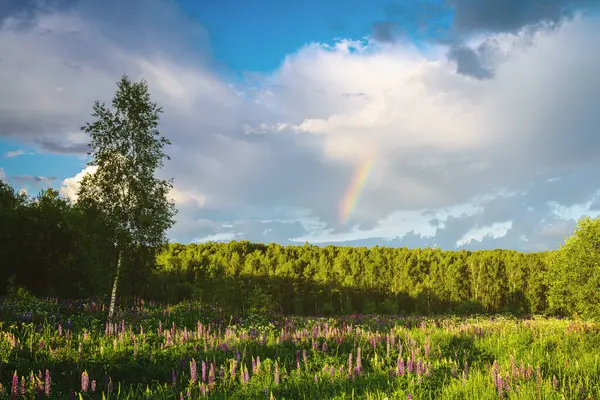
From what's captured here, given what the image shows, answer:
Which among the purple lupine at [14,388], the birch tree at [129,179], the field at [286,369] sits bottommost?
the field at [286,369]

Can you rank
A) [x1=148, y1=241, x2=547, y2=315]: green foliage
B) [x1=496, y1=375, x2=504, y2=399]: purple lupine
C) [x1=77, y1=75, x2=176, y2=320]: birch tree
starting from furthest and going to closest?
[x1=148, y1=241, x2=547, y2=315]: green foliage < [x1=77, y1=75, x2=176, y2=320]: birch tree < [x1=496, y1=375, x2=504, y2=399]: purple lupine

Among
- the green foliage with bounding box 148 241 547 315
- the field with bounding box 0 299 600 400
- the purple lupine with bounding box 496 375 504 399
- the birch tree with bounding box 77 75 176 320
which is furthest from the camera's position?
the green foliage with bounding box 148 241 547 315

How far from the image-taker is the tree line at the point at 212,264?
1653 centimetres

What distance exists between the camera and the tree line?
1653 cm

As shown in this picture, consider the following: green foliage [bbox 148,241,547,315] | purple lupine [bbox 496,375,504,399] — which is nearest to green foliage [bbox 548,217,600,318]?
purple lupine [bbox 496,375,504,399]

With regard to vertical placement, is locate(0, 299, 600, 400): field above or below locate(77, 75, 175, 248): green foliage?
below

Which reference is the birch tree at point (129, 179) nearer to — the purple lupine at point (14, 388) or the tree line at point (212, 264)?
the tree line at point (212, 264)

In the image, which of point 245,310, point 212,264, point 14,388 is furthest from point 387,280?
point 14,388

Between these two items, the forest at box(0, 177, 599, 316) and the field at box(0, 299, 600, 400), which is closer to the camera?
the field at box(0, 299, 600, 400)

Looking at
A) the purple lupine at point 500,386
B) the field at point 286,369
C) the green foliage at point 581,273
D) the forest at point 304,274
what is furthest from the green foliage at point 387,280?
the purple lupine at point 500,386

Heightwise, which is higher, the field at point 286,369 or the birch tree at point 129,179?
the birch tree at point 129,179

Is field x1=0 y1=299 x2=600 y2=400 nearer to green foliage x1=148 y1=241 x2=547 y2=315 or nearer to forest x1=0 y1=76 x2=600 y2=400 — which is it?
forest x1=0 y1=76 x2=600 y2=400

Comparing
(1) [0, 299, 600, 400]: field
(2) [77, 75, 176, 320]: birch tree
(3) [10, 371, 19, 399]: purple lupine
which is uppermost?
(2) [77, 75, 176, 320]: birch tree

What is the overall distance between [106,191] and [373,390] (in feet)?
43.8
